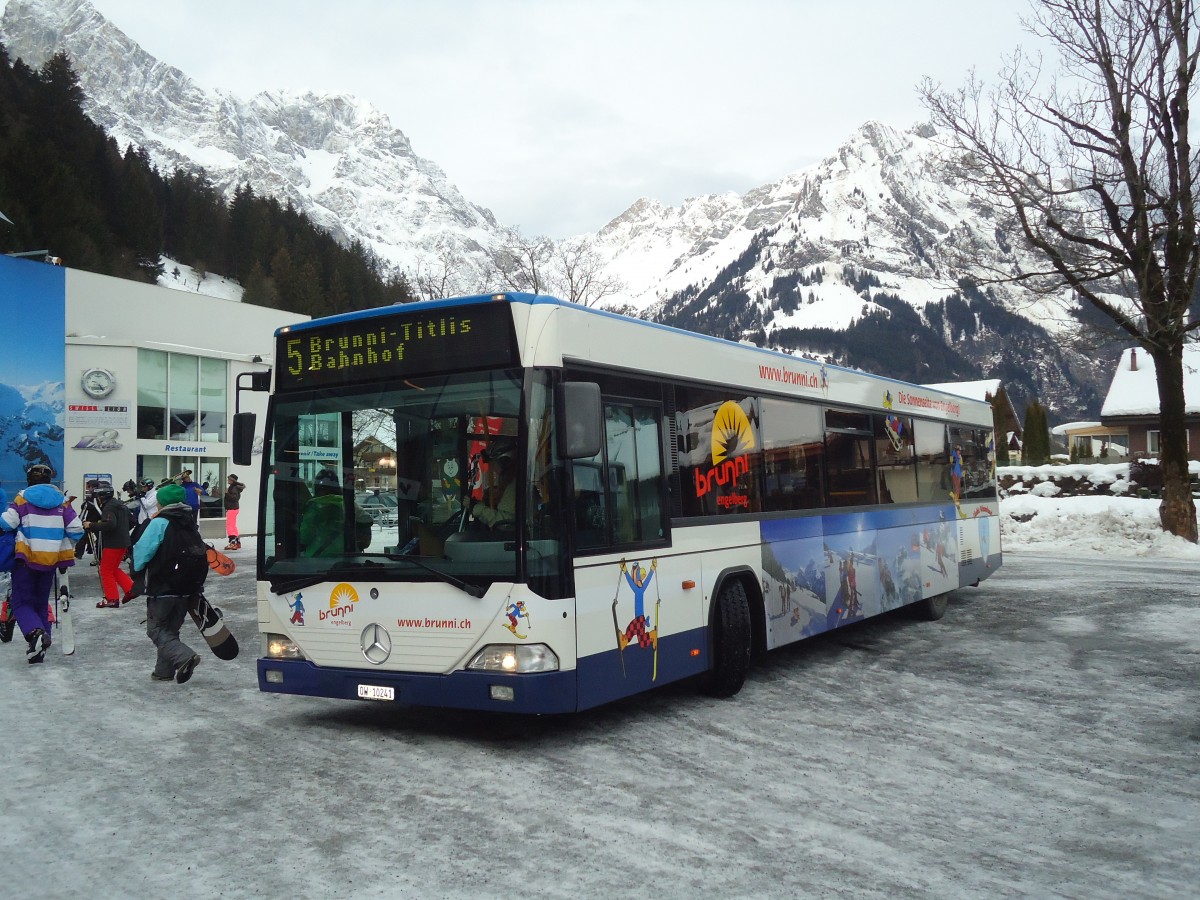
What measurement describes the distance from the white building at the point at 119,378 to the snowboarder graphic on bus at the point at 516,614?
1047 inches

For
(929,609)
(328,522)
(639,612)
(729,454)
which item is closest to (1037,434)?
(929,609)

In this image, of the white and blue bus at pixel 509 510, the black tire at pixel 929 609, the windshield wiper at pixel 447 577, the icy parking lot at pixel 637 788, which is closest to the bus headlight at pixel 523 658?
the white and blue bus at pixel 509 510

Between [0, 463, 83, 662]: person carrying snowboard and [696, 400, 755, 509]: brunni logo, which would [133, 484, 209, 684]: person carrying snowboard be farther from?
[696, 400, 755, 509]: brunni logo

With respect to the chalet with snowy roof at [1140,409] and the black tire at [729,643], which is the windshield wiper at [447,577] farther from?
the chalet with snowy roof at [1140,409]

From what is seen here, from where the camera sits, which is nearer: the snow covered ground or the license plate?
the snow covered ground

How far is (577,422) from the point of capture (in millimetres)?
6348

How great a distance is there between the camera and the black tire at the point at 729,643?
26.9ft

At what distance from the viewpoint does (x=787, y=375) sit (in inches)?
384

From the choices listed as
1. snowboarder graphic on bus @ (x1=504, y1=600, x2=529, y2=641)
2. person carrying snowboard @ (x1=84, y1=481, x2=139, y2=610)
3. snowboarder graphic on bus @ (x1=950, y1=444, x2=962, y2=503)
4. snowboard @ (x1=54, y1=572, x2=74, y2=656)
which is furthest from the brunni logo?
person carrying snowboard @ (x1=84, y1=481, x2=139, y2=610)

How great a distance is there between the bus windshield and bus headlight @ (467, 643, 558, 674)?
0.40 m

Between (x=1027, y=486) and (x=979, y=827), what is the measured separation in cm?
3123

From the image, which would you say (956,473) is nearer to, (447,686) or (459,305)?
(459,305)

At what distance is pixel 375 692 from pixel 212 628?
305 cm

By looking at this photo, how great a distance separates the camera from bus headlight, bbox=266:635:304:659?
724 centimetres
